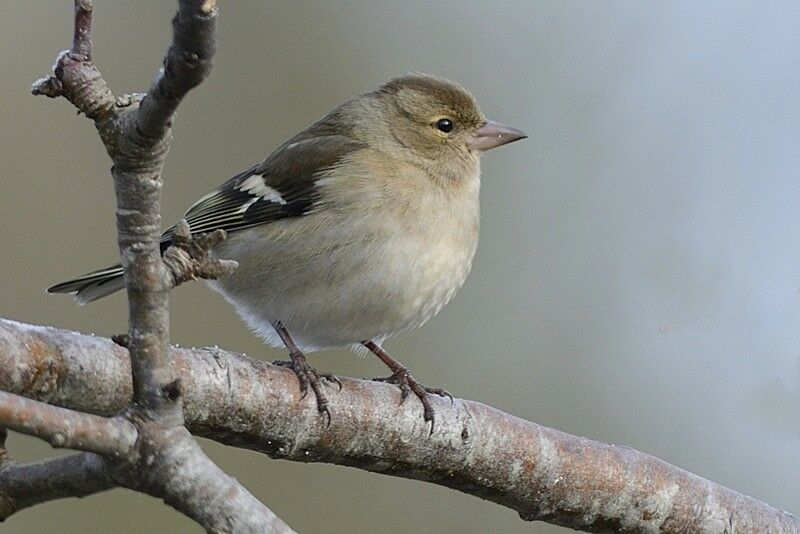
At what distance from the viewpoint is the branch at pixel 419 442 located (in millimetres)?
2680

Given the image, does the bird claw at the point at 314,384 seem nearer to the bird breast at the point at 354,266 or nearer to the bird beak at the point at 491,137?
the bird breast at the point at 354,266

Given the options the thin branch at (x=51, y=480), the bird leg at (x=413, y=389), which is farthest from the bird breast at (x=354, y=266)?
the thin branch at (x=51, y=480)

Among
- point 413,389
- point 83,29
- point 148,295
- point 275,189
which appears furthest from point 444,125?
point 83,29

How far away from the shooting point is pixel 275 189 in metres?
4.34

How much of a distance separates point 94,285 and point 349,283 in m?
0.99

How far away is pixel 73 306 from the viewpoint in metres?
5.75

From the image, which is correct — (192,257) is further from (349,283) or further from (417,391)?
(349,283)

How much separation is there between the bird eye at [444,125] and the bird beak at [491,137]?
0.33ft

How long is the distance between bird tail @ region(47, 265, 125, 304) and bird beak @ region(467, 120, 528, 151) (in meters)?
1.51

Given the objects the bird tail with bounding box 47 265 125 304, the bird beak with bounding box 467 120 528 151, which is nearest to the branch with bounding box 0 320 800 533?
the bird tail with bounding box 47 265 125 304

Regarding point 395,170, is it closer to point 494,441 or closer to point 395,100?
point 395,100

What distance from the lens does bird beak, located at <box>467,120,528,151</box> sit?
461cm

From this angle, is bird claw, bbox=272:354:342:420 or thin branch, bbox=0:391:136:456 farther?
bird claw, bbox=272:354:342:420

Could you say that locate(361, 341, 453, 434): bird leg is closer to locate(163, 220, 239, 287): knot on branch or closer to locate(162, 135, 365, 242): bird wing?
locate(162, 135, 365, 242): bird wing
